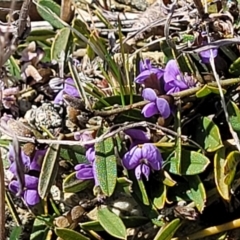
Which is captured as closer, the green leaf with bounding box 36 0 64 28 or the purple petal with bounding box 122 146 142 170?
the purple petal with bounding box 122 146 142 170

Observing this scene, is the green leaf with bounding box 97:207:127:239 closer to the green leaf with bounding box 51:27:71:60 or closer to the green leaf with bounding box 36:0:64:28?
the green leaf with bounding box 51:27:71:60

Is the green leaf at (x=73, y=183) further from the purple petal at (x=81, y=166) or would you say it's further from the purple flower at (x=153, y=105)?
the purple flower at (x=153, y=105)

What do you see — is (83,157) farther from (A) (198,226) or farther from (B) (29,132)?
(A) (198,226)

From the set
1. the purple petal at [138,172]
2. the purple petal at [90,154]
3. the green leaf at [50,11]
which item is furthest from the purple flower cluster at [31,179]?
the green leaf at [50,11]

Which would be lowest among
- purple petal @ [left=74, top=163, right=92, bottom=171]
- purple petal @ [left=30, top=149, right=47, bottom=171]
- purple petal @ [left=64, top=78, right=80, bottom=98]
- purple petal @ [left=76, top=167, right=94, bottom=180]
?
purple petal @ [left=76, top=167, right=94, bottom=180]

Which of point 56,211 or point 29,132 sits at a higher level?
point 29,132

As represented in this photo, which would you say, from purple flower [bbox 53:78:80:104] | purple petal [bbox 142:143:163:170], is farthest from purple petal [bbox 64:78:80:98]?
purple petal [bbox 142:143:163:170]

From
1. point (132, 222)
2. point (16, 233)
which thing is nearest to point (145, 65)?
point (132, 222)

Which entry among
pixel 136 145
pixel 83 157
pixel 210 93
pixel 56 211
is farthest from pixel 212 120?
pixel 56 211
